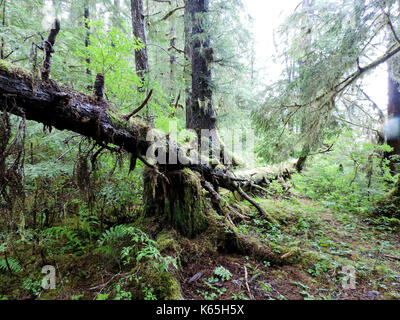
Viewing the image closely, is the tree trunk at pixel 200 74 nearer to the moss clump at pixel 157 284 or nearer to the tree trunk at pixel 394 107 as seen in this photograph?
the moss clump at pixel 157 284

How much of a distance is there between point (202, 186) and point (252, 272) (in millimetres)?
1813

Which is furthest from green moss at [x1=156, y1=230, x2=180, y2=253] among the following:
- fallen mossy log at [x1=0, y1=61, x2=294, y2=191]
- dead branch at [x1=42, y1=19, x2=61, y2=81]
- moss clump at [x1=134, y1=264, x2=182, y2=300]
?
dead branch at [x1=42, y1=19, x2=61, y2=81]

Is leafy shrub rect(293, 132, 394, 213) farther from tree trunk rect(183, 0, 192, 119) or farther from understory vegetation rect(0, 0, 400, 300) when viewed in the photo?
tree trunk rect(183, 0, 192, 119)

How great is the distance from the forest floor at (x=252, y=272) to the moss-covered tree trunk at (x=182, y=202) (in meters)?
0.24

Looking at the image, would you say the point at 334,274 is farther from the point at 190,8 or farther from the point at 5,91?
the point at 190,8

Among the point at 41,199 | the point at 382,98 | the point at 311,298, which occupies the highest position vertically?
the point at 382,98

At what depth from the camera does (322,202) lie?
22.2 feet

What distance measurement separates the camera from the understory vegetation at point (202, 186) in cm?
255

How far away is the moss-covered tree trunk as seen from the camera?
11.6ft

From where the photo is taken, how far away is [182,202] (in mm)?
3564

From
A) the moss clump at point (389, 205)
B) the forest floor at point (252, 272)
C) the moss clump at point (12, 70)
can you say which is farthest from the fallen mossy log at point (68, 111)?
the moss clump at point (389, 205)

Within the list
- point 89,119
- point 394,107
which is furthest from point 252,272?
point 394,107
